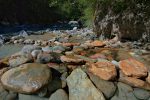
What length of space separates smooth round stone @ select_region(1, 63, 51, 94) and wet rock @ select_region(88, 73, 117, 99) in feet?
2.43

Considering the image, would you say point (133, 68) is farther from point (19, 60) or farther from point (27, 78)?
point (19, 60)

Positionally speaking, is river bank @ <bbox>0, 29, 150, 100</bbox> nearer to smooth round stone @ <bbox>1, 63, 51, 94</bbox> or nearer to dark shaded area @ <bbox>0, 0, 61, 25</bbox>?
smooth round stone @ <bbox>1, 63, 51, 94</bbox>

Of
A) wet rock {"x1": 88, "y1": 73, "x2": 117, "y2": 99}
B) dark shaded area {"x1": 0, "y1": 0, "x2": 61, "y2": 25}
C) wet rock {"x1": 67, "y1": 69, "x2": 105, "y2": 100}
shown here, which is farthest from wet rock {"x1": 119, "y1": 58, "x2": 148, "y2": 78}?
dark shaded area {"x1": 0, "y1": 0, "x2": 61, "y2": 25}

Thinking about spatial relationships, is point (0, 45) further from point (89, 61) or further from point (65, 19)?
point (65, 19)

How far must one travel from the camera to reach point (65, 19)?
21875 millimetres

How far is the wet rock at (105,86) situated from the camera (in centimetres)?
491

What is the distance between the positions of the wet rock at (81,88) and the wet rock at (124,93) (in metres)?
0.26

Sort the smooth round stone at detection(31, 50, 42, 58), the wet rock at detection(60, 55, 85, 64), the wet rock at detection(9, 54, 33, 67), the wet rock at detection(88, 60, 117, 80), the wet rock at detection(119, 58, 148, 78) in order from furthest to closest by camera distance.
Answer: the smooth round stone at detection(31, 50, 42, 58), the wet rock at detection(60, 55, 85, 64), the wet rock at detection(9, 54, 33, 67), the wet rock at detection(119, 58, 148, 78), the wet rock at detection(88, 60, 117, 80)

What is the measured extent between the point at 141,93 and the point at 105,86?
1.85 ft

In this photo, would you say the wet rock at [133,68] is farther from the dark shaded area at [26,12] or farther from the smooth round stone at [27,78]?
the dark shaded area at [26,12]

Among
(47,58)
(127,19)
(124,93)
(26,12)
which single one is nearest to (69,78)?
(47,58)

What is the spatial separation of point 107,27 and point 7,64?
4.58 meters

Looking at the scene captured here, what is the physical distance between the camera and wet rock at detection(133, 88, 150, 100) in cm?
492

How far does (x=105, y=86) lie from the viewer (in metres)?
4.96
